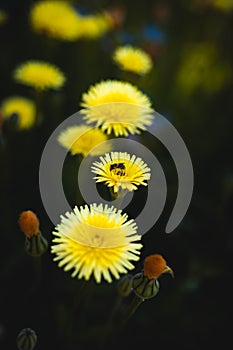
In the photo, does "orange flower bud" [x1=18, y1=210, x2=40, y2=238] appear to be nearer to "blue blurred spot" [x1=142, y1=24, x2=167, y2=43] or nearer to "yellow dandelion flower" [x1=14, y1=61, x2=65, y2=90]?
"yellow dandelion flower" [x1=14, y1=61, x2=65, y2=90]

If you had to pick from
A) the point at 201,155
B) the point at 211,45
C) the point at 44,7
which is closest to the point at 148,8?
the point at 211,45

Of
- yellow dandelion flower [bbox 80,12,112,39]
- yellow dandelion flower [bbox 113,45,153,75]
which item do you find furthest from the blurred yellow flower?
yellow dandelion flower [bbox 113,45,153,75]

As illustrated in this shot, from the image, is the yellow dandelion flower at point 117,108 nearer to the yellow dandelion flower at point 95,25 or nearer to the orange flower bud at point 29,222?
the orange flower bud at point 29,222

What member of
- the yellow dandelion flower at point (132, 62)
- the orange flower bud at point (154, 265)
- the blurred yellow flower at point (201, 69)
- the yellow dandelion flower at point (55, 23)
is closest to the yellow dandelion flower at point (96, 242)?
the orange flower bud at point (154, 265)

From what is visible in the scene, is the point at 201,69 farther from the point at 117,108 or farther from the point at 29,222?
the point at 29,222

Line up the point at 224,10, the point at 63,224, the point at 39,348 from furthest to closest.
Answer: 1. the point at 224,10
2. the point at 39,348
3. the point at 63,224

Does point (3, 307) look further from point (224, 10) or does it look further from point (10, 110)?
point (224, 10)

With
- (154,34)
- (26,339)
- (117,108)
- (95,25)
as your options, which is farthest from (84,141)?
(154,34)
